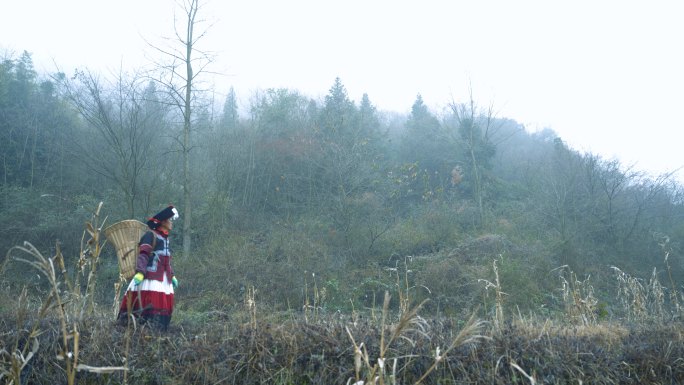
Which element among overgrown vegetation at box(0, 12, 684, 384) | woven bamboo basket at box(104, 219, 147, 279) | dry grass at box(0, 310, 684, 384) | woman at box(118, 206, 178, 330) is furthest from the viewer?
woven bamboo basket at box(104, 219, 147, 279)

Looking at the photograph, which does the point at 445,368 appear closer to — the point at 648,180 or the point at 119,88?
the point at 119,88

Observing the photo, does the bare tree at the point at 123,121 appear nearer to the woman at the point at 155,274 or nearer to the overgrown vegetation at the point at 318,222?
the overgrown vegetation at the point at 318,222

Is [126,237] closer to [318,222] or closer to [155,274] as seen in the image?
[155,274]

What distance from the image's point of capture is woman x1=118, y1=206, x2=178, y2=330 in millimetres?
5363

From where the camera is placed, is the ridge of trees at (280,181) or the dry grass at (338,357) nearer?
the dry grass at (338,357)

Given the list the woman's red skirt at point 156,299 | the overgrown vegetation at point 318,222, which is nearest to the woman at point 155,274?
the woman's red skirt at point 156,299

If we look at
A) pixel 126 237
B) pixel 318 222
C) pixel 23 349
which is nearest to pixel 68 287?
pixel 23 349

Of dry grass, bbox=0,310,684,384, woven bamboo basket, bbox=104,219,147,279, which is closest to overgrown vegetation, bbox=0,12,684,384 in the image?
dry grass, bbox=0,310,684,384

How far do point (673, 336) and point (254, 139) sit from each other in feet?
71.8

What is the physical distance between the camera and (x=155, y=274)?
221 inches

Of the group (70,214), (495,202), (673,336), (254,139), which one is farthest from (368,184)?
(673,336)

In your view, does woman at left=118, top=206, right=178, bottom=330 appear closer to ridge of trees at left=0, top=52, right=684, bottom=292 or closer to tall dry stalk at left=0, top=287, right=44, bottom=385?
tall dry stalk at left=0, top=287, right=44, bottom=385

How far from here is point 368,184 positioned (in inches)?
805

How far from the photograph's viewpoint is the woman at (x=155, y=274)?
5363 mm
